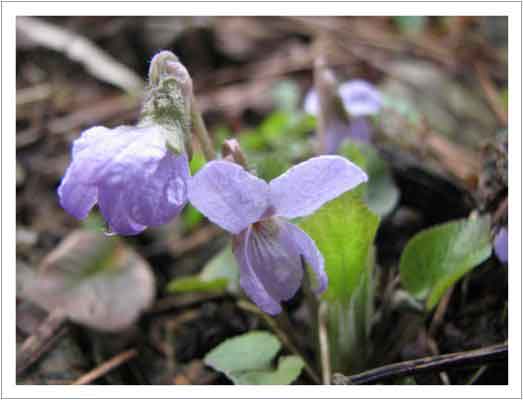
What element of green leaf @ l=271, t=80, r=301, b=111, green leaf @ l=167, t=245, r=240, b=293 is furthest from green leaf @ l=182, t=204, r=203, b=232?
green leaf @ l=271, t=80, r=301, b=111

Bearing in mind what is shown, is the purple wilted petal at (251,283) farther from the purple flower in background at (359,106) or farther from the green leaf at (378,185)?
the purple flower in background at (359,106)

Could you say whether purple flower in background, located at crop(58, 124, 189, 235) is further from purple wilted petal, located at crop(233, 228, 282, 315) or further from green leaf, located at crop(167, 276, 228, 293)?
green leaf, located at crop(167, 276, 228, 293)

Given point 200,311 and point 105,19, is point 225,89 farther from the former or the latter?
point 200,311

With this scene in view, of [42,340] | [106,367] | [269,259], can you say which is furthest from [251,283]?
[42,340]

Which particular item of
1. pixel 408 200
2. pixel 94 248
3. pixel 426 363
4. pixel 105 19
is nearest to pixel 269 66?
pixel 105 19
